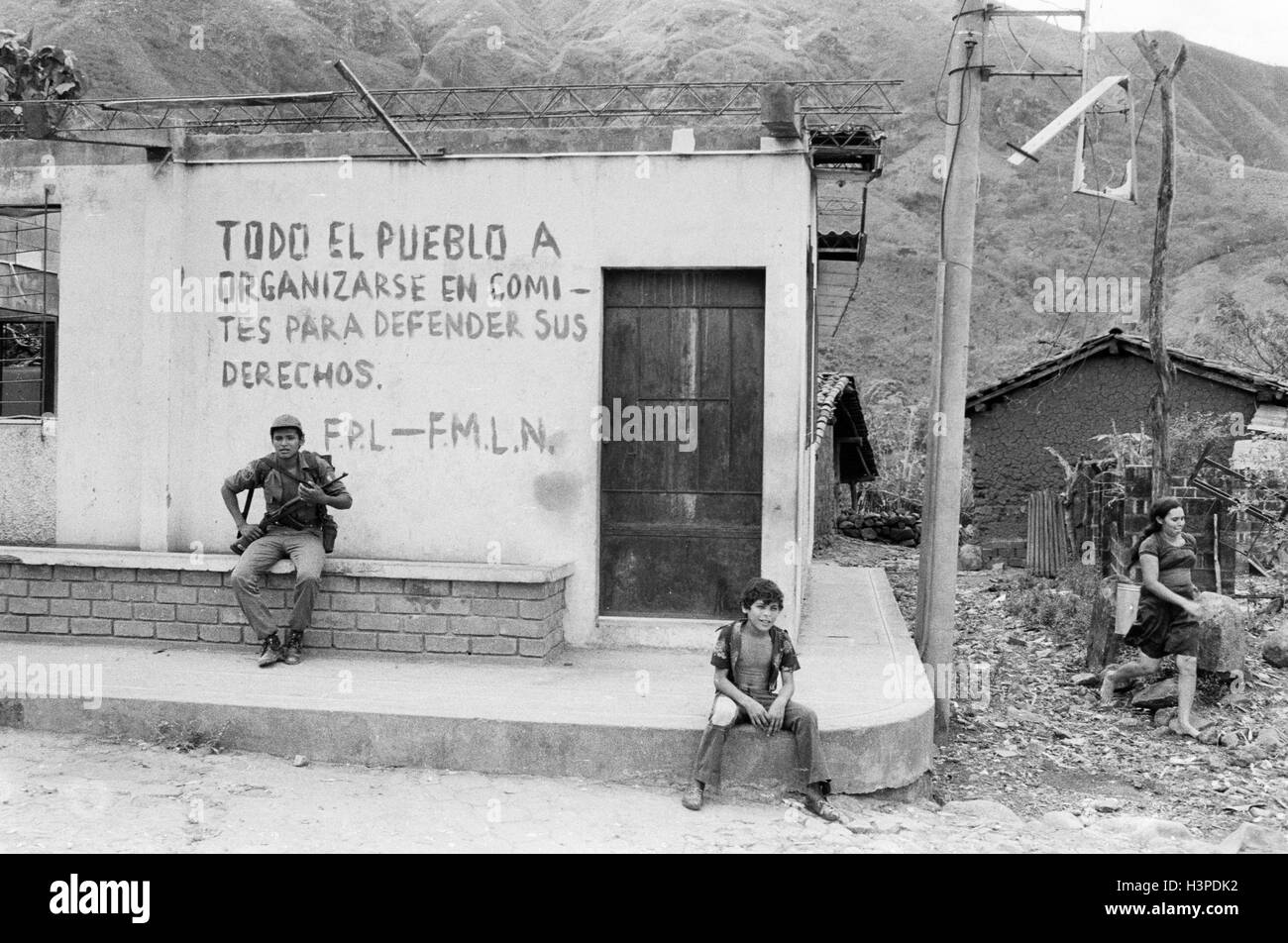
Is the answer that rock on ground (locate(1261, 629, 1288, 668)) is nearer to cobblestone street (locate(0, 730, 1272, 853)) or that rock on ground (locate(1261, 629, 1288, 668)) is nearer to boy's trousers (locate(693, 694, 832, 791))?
cobblestone street (locate(0, 730, 1272, 853))

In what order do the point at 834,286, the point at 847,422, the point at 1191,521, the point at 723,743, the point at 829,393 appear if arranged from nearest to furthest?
1. the point at 723,743
2. the point at 1191,521
3. the point at 834,286
4. the point at 829,393
5. the point at 847,422

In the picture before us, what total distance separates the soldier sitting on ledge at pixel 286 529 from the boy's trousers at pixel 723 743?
2938mm

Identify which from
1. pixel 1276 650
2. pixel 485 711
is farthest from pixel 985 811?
pixel 1276 650

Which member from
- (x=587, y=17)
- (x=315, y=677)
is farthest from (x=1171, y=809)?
(x=587, y=17)

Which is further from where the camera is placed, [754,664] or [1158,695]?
[1158,695]

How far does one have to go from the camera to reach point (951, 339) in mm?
7719

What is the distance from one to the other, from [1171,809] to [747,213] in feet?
14.9

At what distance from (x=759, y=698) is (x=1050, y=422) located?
1487cm

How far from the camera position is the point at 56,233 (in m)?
8.52

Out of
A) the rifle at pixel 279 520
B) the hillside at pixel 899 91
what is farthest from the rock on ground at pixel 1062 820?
the hillside at pixel 899 91

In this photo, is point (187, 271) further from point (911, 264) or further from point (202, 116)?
point (911, 264)

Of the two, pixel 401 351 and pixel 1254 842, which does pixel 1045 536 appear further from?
pixel 1254 842

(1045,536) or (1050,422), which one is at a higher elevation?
(1050,422)

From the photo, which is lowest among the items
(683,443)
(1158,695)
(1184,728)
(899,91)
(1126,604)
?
(1184,728)
